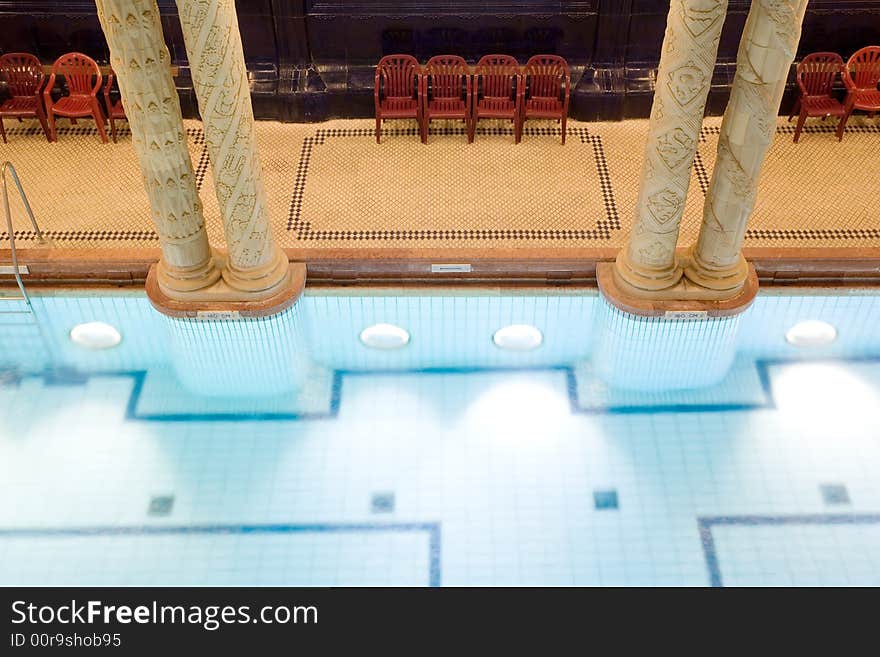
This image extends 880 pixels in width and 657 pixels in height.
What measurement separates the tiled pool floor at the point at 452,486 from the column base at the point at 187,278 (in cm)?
56

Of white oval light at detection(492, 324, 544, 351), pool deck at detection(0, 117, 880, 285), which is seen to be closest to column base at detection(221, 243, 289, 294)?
pool deck at detection(0, 117, 880, 285)

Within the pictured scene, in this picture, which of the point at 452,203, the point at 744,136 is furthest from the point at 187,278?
the point at 744,136

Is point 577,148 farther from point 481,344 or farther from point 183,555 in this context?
point 183,555

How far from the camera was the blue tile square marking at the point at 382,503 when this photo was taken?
4656 millimetres

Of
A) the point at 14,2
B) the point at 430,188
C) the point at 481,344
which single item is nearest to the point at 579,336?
the point at 481,344

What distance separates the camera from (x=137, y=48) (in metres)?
4.21

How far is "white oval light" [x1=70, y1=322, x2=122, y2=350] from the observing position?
5.40 metres

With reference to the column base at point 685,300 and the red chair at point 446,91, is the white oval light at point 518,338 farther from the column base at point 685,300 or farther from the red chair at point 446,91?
the red chair at point 446,91

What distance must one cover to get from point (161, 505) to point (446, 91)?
3.25m

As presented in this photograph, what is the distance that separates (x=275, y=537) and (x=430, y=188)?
8.16ft

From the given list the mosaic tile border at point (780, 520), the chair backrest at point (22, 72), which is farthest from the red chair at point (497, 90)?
the mosaic tile border at point (780, 520)

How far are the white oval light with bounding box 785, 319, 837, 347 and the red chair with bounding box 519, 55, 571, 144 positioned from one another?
77.4 inches

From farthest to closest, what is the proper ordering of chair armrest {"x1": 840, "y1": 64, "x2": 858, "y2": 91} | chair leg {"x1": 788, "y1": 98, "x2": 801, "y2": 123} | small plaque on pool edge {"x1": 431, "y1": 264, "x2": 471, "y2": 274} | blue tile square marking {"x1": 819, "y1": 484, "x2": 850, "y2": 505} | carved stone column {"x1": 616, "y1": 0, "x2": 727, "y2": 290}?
1. chair leg {"x1": 788, "y1": 98, "x2": 801, "y2": 123}
2. chair armrest {"x1": 840, "y1": 64, "x2": 858, "y2": 91}
3. small plaque on pool edge {"x1": 431, "y1": 264, "x2": 471, "y2": 274}
4. blue tile square marking {"x1": 819, "y1": 484, "x2": 850, "y2": 505}
5. carved stone column {"x1": 616, "y1": 0, "x2": 727, "y2": 290}

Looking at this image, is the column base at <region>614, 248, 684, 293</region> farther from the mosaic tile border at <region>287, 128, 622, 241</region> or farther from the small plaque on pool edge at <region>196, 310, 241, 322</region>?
the small plaque on pool edge at <region>196, 310, 241, 322</region>
